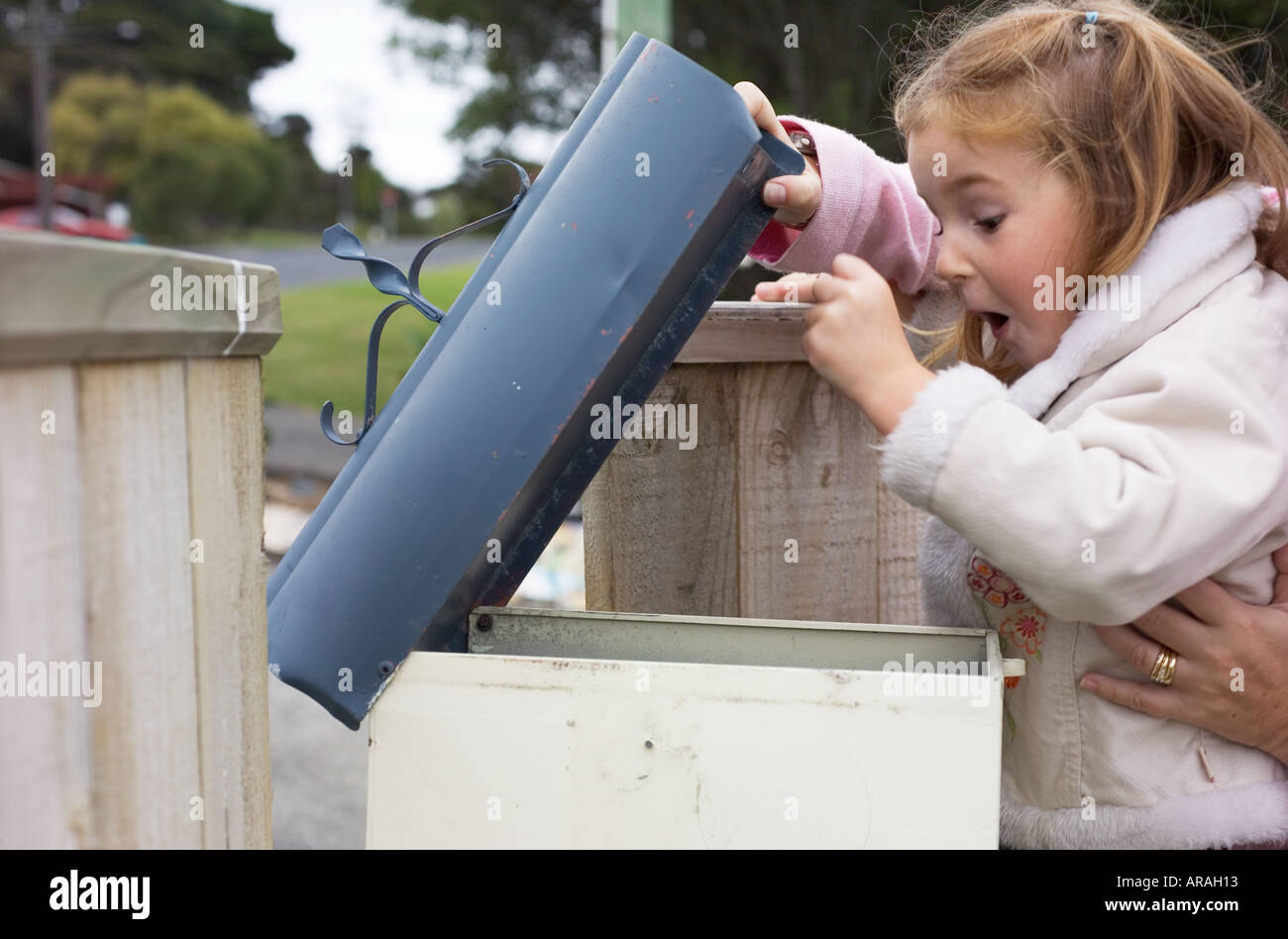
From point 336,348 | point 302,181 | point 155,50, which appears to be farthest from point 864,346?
point 155,50

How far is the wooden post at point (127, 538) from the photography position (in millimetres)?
752

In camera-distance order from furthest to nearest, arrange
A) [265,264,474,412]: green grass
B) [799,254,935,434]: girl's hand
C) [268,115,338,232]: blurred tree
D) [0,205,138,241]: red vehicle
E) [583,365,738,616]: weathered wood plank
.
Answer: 1. [268,115,338,232]: blurred tree
2. [0,205,138,241]: red vehicle
3. [265,264,474,412]: green grass
4. [583,365,738,616]: weathered wood plank
5. [799,254,935,434]: girl's hand

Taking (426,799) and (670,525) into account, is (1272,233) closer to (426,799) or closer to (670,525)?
(670,525)

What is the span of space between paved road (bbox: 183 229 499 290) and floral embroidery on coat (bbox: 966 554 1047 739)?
20629 mm

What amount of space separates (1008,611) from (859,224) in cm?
60

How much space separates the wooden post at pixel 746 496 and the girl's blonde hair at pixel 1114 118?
0.46m

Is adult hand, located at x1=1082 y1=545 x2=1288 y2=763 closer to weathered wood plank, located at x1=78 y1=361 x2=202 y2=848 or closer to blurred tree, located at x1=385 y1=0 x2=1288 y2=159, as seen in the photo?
weathered wood plank, located at x1=78 y1=361 x2=202 y2=848

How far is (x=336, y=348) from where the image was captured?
575 inches

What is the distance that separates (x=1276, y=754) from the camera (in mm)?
1439

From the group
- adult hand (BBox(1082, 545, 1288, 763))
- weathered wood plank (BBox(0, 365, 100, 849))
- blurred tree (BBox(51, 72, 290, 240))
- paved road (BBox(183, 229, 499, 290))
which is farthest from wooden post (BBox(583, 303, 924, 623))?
blurred tree (BBox(51, 72, 290, 240))

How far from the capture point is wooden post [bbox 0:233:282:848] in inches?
29.6

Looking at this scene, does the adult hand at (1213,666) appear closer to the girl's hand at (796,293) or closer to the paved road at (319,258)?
the girl's hand at (796,293)

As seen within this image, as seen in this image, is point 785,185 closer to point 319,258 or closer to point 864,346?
point 864,346

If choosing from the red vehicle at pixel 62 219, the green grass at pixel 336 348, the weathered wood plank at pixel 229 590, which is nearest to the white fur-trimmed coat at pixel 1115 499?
the weathered wood plank at pixel 229 590
